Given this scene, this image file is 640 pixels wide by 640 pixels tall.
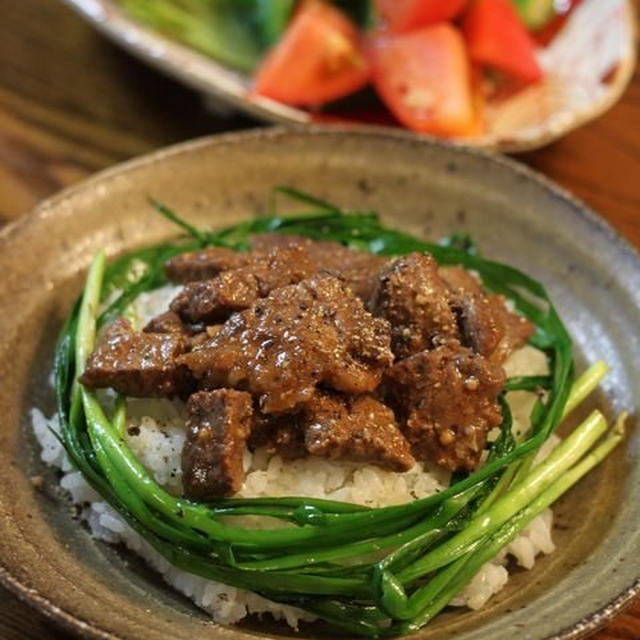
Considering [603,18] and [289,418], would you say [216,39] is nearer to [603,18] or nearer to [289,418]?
[603,18]

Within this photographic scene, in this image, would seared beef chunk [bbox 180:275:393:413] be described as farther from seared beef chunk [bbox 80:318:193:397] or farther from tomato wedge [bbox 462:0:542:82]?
tomato wedge [bbox 462:0:542:82]

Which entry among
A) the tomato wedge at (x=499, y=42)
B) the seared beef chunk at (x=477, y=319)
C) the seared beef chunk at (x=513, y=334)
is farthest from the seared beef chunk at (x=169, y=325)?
the tomato wedge at (x=499, y=42)

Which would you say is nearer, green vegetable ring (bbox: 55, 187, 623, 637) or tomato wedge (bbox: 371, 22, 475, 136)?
green vegetable ring (bbox: 55, 187, 623, 637)

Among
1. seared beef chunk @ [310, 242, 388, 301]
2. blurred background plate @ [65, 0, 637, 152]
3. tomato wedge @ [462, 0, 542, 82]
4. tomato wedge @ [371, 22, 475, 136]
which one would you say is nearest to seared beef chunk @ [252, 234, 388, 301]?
seared beef chunk @ [310, 242, 388, 301]

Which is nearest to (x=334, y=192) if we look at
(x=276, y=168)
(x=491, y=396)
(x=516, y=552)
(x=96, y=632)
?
(x=276, y=168)

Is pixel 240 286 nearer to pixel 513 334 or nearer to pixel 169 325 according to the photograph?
pixel 169 325

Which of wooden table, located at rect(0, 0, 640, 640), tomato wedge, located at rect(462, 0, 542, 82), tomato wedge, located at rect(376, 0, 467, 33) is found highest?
tomato wedge, located at rect(462, 0, 542, 82)

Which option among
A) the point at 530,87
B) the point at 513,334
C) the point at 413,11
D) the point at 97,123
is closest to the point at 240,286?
the point at 513,334
